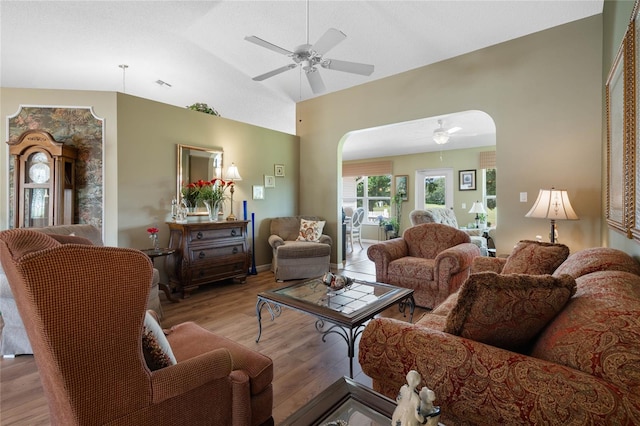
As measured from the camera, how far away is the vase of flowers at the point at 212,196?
4189mm

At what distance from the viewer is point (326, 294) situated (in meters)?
2.44

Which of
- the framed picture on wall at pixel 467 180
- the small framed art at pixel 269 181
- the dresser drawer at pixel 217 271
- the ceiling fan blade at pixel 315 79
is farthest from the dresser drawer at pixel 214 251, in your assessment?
the framed picture on wall at pixel 467 180

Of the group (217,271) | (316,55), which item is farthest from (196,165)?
(316,55)

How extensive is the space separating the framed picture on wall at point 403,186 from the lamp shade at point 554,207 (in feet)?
17.3

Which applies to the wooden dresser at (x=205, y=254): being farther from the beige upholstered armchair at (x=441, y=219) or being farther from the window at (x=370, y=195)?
the window at (x=370, y=195)

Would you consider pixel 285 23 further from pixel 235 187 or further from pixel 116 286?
pixel 116 286

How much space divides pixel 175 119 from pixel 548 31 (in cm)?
453

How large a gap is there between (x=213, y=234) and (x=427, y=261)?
268 cm

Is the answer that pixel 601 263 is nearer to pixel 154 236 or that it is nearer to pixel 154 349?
pixel 154 349

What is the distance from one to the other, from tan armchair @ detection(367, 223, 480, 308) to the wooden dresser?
189cm

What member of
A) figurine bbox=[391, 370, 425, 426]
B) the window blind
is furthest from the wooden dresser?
the window blind

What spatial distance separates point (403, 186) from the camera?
8352 mm

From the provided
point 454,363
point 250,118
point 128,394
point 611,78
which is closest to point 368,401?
point 454,363

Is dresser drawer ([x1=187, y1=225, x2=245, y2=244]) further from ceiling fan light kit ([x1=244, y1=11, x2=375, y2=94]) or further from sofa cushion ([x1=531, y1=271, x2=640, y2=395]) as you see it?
sofa cushion ([x1=531, y1=271, x2=640, y2=395])
